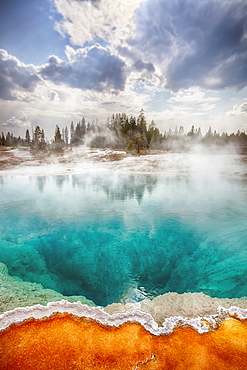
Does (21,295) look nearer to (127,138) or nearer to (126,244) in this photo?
(126,244)

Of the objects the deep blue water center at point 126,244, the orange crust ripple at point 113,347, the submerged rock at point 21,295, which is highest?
the orange crust ripple at point 113,347

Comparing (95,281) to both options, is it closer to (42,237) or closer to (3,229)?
(42,237)

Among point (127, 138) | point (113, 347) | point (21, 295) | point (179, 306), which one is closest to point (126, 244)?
point (179, 306)

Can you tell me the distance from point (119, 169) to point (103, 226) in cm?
2440

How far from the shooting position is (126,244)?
370 inches

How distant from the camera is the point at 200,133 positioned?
326 feet

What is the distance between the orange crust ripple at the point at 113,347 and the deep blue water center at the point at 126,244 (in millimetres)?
2313

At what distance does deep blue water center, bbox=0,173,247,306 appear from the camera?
22.6 feet

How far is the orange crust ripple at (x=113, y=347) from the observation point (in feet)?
10.8

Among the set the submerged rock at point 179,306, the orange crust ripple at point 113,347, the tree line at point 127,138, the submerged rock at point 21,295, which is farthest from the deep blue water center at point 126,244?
the tree line at point 127,138

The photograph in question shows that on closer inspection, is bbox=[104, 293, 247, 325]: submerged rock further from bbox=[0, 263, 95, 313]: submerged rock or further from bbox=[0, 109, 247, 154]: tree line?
bbox=[0, 109, 247, 154]: tree line

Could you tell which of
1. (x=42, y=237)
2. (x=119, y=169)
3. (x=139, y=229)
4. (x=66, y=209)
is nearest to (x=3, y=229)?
(x=42, y=237)

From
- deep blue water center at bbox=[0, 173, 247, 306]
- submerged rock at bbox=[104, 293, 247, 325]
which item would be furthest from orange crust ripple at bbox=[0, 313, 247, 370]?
deep blue water center at bbox=[0, 173, 247, 306]

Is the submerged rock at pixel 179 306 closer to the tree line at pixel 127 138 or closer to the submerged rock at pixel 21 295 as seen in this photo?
the submerged rock at pixel 21 295
